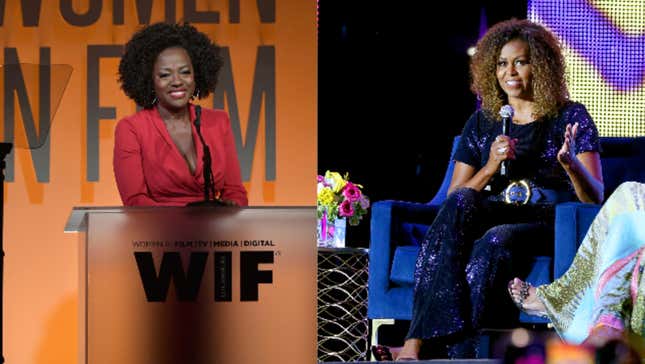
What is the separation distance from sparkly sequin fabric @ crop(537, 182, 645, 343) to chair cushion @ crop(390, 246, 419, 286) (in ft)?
2.29

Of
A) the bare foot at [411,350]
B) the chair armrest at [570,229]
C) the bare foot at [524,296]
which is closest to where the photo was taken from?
the bare foot at [411,350]

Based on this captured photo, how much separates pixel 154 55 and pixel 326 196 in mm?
1594

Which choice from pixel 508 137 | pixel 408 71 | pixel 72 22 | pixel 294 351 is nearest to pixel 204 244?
pixel 294 351

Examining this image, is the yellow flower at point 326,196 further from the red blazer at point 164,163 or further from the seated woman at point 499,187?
the red blazer at point 164,163

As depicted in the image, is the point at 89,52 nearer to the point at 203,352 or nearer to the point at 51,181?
the point at 51,181

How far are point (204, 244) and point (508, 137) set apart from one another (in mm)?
2221

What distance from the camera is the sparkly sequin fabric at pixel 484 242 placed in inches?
137

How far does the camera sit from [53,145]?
125 inches

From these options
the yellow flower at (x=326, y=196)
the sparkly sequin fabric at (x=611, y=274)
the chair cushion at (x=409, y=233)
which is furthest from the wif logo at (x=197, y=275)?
the yellow flower at (x=326, y=196)

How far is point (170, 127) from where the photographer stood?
10.1 feet

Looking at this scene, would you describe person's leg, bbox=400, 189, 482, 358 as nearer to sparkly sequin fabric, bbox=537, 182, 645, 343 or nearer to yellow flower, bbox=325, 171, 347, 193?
sparkly sequin fabric, bbox=537, 182, 645, 343

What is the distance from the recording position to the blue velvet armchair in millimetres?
3617

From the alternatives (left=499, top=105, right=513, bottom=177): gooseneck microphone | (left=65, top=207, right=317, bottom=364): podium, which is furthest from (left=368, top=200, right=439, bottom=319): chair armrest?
(left=65, top=207, right=317, bottom=364): podium

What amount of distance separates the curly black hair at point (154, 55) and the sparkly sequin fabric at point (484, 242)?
1.07m
